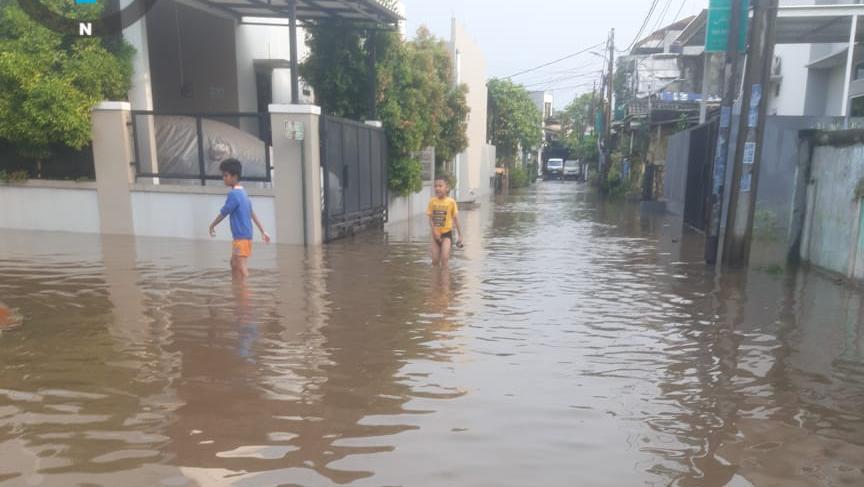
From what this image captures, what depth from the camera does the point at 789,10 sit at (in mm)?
12430

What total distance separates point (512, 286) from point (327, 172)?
5.31 metres

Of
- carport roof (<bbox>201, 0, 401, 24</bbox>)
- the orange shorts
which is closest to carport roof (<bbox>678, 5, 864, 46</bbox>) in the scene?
carport roof (<bbox>201, 0, 401, 24</bbox>)

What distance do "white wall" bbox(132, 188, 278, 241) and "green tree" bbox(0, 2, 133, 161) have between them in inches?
65.1

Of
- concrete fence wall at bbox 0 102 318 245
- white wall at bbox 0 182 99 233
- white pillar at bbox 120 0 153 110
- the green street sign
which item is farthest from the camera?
white wall at bbox 0 182 99 233

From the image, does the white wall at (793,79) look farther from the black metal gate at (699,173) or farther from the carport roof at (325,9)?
the carport roof at (325,9)

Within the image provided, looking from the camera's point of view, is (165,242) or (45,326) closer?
(45,326)

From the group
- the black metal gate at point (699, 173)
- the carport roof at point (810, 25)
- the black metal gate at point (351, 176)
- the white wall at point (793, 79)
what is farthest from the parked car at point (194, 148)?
the white wall at point (793, 79)

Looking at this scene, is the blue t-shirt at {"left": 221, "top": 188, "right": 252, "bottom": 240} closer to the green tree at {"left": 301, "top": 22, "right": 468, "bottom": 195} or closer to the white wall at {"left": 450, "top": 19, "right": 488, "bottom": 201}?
the green tree at {"left": 301, "top": 22, "right": 468, "bottom": 195}

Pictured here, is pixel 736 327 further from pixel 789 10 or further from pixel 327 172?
pixel 789 10

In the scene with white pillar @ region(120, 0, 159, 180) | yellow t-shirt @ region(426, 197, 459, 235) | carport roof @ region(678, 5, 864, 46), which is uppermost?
carport roof @ region(678, 5, 864, 46)

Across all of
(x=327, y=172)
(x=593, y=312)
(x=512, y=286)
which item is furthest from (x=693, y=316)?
(x=327, y=172)

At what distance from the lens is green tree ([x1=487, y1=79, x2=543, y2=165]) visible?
41.5m

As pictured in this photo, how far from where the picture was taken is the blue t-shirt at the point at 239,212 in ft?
25.8

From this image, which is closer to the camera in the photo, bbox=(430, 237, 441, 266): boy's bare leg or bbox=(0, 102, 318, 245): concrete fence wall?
bbox=(430, 237, 441, 266): boy's bare leg
